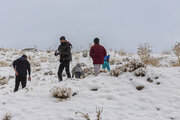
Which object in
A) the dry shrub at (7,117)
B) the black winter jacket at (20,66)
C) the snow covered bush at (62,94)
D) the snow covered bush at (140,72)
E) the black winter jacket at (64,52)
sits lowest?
the dry shrub at (7,117)

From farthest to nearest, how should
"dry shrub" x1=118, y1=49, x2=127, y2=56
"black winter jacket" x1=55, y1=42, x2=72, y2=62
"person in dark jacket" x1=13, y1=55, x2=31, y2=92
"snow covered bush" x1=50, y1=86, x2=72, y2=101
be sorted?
"dry shrub" x1=118, y1=49, x2=127, y2=56 < "person in dark jacket" x1=13, y1=55, x2=31, y2=92 < "black winter jacket" x1=55, y1=42, x2=72, y2=62 < "snow covered bush" x1=50, y1=86, x2=72, y2=101

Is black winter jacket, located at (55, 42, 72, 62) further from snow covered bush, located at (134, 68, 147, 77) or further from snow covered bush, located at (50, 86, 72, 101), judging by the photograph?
snow covered bush, located at (134, 68, 147, 77)

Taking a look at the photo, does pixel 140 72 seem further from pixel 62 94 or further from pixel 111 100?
pixel 62 94

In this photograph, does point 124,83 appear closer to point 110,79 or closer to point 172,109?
point 110,79

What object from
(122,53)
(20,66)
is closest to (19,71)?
(20,66)

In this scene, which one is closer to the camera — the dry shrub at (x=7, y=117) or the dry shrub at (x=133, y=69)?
the dry shrub at (x=7, y=117)

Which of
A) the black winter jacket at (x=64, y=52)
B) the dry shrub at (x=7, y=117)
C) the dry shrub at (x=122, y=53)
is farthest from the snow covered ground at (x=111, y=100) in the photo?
the dry shrub at (x=122, y=53)

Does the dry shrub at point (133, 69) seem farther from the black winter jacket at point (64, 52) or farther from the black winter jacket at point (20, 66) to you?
the black winter jacket at point (20, 66)

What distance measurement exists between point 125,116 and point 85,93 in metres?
1.54

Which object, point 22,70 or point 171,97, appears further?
point 22,70

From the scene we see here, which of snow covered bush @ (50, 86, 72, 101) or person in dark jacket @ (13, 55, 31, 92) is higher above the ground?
person in dark jacket @ (13, 55, 31, 92)

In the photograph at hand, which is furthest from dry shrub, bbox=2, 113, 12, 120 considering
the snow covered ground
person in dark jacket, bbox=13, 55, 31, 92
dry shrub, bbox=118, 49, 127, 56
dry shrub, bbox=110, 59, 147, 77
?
dry shrub, bbox=118, 49, 127, 56

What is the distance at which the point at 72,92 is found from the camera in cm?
484

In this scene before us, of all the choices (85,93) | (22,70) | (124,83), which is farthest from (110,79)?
(22,70)
